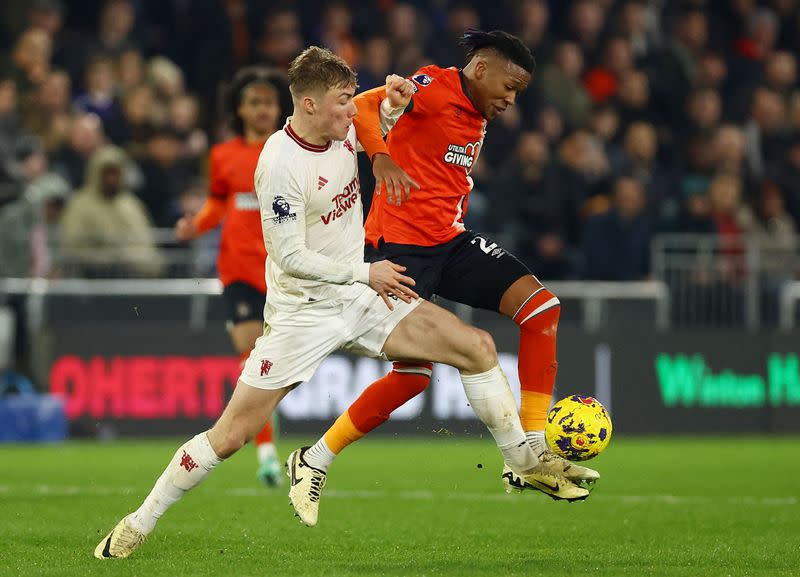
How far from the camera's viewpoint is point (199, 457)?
7.20m

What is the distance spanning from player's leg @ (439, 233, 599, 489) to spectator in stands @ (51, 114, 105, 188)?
8501 mm

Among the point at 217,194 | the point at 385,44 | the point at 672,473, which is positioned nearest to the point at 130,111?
the point at 385,44

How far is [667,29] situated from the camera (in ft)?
69.2

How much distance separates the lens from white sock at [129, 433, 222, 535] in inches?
283

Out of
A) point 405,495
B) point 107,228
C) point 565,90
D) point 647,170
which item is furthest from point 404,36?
point 405,495

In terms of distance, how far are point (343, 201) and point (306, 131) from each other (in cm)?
40

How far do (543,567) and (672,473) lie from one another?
17.9 ft

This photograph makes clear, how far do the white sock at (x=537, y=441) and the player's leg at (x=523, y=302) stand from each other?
6 centimetres

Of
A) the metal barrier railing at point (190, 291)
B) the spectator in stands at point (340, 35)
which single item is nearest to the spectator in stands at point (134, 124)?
the metal barrier railing at point (190, 291)

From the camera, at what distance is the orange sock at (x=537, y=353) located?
8094mm

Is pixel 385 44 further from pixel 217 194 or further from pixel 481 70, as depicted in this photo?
pixel 481 70

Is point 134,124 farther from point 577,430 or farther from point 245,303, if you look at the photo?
point 577,430

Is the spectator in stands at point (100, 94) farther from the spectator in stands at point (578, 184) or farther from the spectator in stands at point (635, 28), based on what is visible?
the spectator in stands at point (635, 28)

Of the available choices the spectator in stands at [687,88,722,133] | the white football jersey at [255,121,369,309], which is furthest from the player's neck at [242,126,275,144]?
the spectator in stands at [687,88,722,133]
